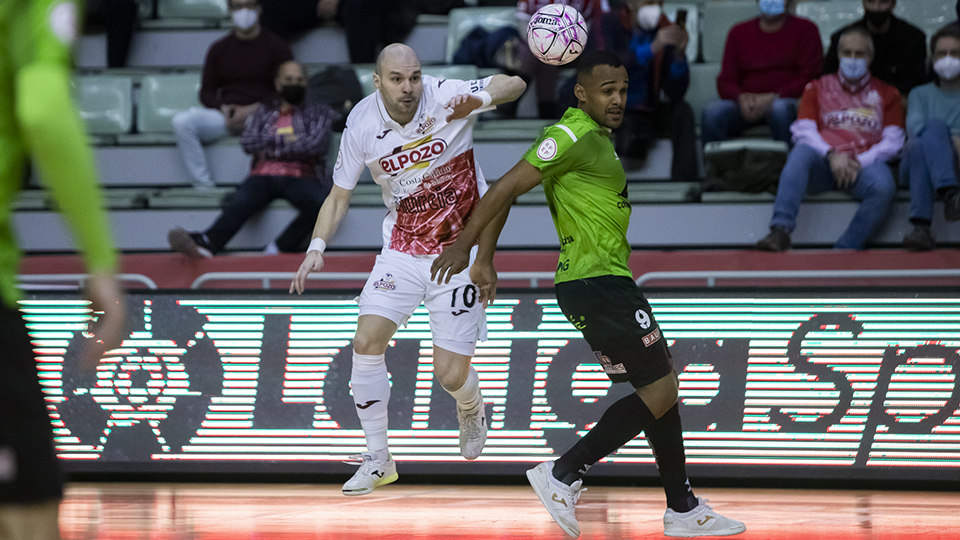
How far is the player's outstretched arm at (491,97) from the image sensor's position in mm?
5051

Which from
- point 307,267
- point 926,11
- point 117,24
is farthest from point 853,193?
point 117,24

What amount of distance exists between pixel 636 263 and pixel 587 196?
3069 mm

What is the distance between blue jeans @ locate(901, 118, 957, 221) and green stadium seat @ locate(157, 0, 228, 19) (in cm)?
785

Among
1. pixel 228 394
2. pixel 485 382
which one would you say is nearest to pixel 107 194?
pixel 228 394

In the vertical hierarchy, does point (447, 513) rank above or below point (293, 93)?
below

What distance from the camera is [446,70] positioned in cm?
929

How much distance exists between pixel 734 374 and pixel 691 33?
5143mm

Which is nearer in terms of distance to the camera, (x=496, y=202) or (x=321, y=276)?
(x=496, y=202)

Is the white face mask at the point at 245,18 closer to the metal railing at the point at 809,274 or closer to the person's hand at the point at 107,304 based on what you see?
the metal railing at the point at 809,274

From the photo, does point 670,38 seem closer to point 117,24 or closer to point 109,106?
point 109,106

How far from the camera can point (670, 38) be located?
852 cm

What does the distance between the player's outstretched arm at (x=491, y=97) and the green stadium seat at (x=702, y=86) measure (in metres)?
4.78

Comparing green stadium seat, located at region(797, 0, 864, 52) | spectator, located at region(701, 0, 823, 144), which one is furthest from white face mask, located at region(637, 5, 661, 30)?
green stadium seat, located at region(797, 0, 864, 52)

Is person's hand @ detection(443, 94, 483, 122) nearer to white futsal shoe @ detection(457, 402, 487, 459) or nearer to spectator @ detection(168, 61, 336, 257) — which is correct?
white futsal shoe @ detection(457, 402, 487, 459)
